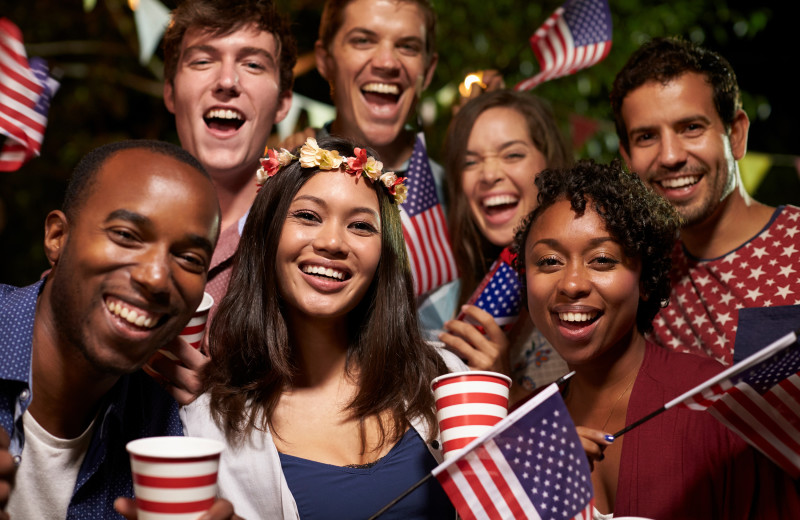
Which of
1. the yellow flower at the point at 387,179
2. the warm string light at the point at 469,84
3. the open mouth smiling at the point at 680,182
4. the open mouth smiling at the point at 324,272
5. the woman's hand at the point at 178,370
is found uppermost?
the warm string light at the point at 469,84

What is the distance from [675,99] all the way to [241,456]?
270 cm

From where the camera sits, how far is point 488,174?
477cm

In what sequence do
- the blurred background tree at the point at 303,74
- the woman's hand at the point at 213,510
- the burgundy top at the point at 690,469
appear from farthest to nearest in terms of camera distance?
the blurred background tree at the point at 303,74, the burgundy top at the point at 690,469, the woman's hand at the point at 213,510

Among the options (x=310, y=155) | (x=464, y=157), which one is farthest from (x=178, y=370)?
(x=464, y=157)

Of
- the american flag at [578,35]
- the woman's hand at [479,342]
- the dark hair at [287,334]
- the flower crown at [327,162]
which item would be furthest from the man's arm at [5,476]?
the american flag at [578,35]

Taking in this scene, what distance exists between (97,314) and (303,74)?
260 inches

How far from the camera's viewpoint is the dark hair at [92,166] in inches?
109

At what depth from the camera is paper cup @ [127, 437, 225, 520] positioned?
2182 mm

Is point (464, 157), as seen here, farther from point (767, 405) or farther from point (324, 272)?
point (767, 405)

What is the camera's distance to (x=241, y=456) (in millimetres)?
3109

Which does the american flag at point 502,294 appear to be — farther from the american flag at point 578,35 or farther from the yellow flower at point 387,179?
the american flag at point 578,35

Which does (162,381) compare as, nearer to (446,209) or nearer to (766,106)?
(446,209)

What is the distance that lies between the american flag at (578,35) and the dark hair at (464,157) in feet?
2.61

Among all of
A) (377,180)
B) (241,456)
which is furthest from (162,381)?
(377,180)
